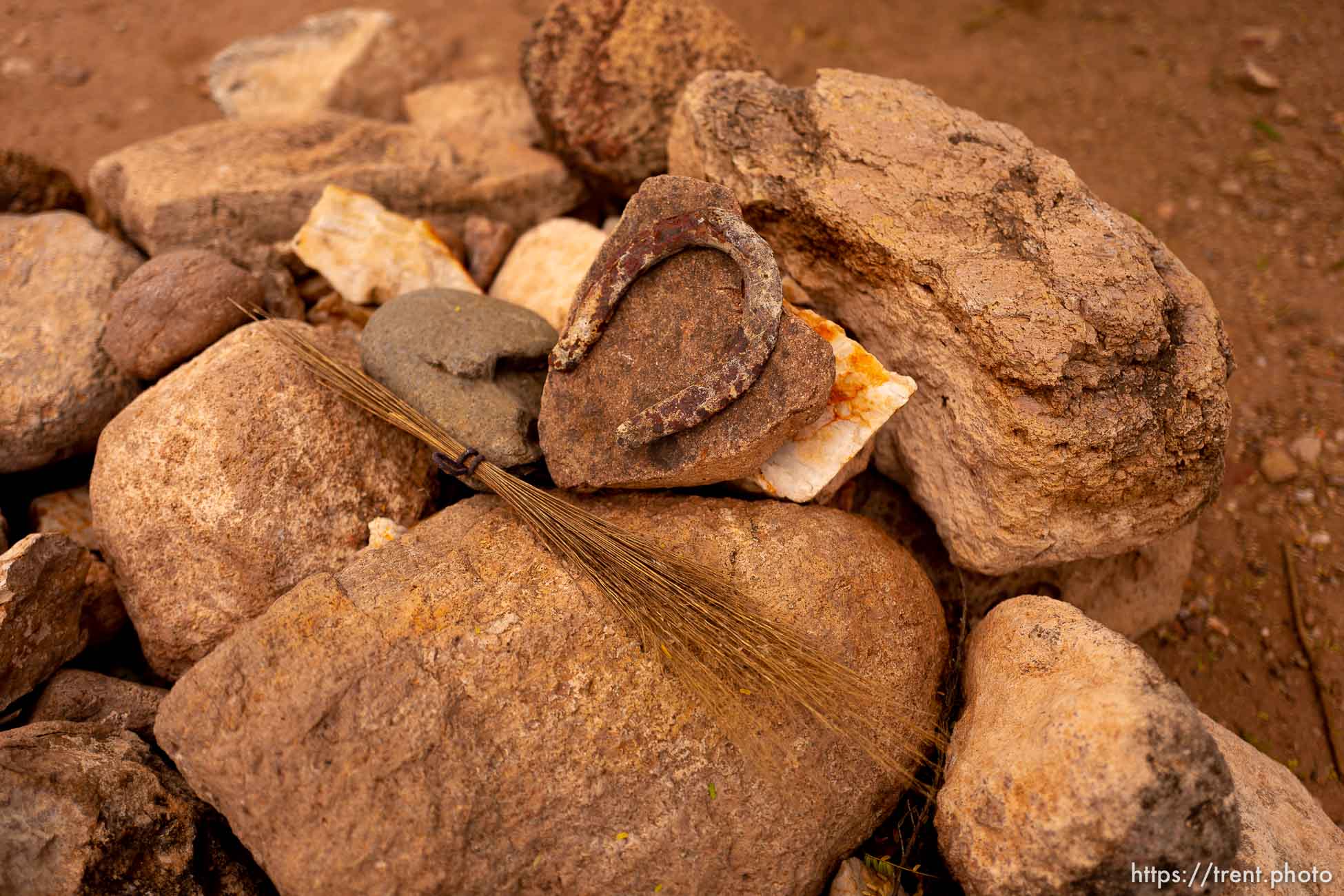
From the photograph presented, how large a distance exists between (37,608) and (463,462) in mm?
1278

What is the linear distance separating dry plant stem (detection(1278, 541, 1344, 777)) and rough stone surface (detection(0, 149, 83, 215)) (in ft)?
17.3

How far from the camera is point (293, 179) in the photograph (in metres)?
3.45

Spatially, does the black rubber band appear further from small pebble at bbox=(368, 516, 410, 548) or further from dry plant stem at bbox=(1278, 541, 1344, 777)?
dry plant stem at bbox=(1278, 541, 1344, 777)

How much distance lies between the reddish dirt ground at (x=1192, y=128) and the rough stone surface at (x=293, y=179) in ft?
4.82

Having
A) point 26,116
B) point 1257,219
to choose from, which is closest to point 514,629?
point 1257,219

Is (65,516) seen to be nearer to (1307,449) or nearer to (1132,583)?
(1132,583)

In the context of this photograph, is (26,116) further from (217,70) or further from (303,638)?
(303,638)

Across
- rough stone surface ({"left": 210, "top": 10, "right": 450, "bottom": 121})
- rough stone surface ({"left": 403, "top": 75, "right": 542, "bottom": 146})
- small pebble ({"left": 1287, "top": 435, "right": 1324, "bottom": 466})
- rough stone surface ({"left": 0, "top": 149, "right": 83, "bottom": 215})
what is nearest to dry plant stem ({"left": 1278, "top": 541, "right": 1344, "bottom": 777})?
small pebble ({"left": 1287, "top": 435, "right": 1324, "bottom": 466})

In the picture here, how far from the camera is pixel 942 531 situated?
9.22 ft

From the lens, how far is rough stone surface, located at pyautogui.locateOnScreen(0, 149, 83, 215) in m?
3.57

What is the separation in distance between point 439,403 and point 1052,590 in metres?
2.14

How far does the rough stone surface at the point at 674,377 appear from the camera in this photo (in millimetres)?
2377

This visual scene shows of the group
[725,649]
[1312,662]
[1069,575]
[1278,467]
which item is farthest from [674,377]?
[1278,467]

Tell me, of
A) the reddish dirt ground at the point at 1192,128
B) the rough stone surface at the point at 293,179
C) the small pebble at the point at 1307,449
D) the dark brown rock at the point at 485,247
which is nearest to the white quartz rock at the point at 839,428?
the dark brown rock at the point at 485,247
